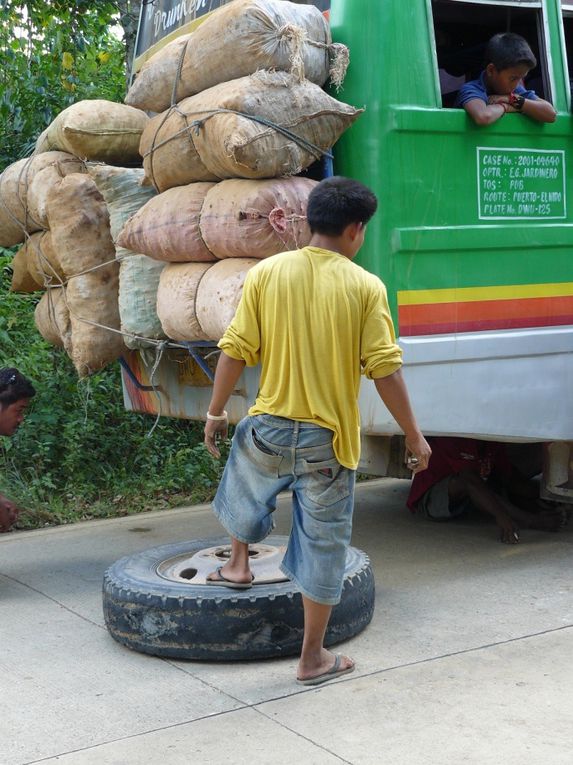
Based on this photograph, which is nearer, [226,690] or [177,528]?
[226,690]

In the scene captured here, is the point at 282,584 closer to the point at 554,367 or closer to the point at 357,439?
the point at 357,439

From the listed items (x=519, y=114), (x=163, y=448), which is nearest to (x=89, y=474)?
(x=163, y=448)

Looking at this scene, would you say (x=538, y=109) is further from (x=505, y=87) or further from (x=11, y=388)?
(x=11, y=388)

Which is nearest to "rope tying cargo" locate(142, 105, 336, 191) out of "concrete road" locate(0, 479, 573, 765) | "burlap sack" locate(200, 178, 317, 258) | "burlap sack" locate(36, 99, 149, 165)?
"burlap sack" locate(200, 178, 317, 258)

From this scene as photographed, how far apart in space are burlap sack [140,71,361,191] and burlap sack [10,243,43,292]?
66.7 inches

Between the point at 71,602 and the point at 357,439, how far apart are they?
1796 mm

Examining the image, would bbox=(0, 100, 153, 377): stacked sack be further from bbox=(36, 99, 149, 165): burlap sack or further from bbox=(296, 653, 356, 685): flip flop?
bbox=(296, 653, 356, 685): flip flop

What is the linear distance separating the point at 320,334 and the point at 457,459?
2.32 meters

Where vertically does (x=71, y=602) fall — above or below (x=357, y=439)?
below

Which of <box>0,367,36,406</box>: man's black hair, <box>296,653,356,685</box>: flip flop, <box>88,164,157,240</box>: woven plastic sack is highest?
<box>88,164,157,240</box>: woven plastic sack

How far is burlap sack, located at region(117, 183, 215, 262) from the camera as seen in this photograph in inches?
177

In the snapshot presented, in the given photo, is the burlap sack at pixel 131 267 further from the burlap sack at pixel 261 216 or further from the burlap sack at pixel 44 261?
the burlap sack at pixel 261 216

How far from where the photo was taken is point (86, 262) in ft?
16.8

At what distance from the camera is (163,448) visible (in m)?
7.49
